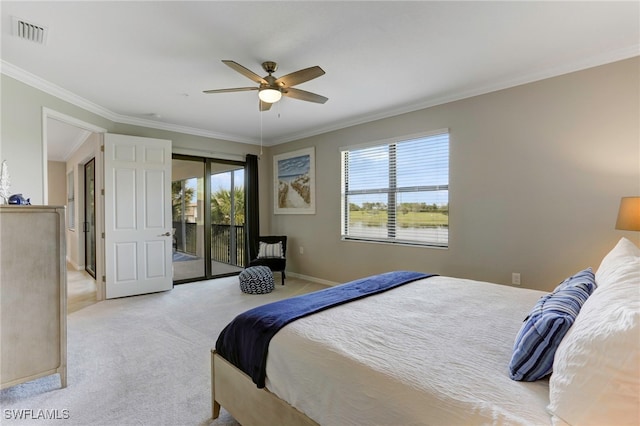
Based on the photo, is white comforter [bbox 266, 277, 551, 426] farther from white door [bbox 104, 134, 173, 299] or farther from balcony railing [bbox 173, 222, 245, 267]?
balcony railing [bbox 173, 222, 245, 267]

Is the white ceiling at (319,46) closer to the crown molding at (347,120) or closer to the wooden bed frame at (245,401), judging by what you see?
the crown molding at (347,120)

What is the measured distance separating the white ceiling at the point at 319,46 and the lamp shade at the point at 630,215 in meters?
1.32

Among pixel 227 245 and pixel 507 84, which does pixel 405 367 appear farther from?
pixel 227 245

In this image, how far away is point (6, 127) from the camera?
2.84 m

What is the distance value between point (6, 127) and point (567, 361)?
167 inches

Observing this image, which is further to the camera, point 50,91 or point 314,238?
point 314,238

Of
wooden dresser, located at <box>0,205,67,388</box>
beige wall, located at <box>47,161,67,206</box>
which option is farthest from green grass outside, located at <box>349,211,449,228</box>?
beige wall, located at <box>47,161,67,206</box>

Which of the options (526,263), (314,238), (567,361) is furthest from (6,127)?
(526,263)

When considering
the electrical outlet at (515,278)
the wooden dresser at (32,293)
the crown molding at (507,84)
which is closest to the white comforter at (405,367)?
the electrical outlet at (515,278)

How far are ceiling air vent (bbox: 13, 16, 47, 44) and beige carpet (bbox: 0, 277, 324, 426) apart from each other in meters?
2.55

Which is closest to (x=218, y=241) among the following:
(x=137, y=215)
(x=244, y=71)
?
(x=137, y=215)

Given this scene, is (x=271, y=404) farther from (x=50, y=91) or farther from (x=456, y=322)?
(x=50, y=91)

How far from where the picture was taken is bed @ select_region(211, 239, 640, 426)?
833 millimetres

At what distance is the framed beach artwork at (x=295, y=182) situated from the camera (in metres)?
5.32
